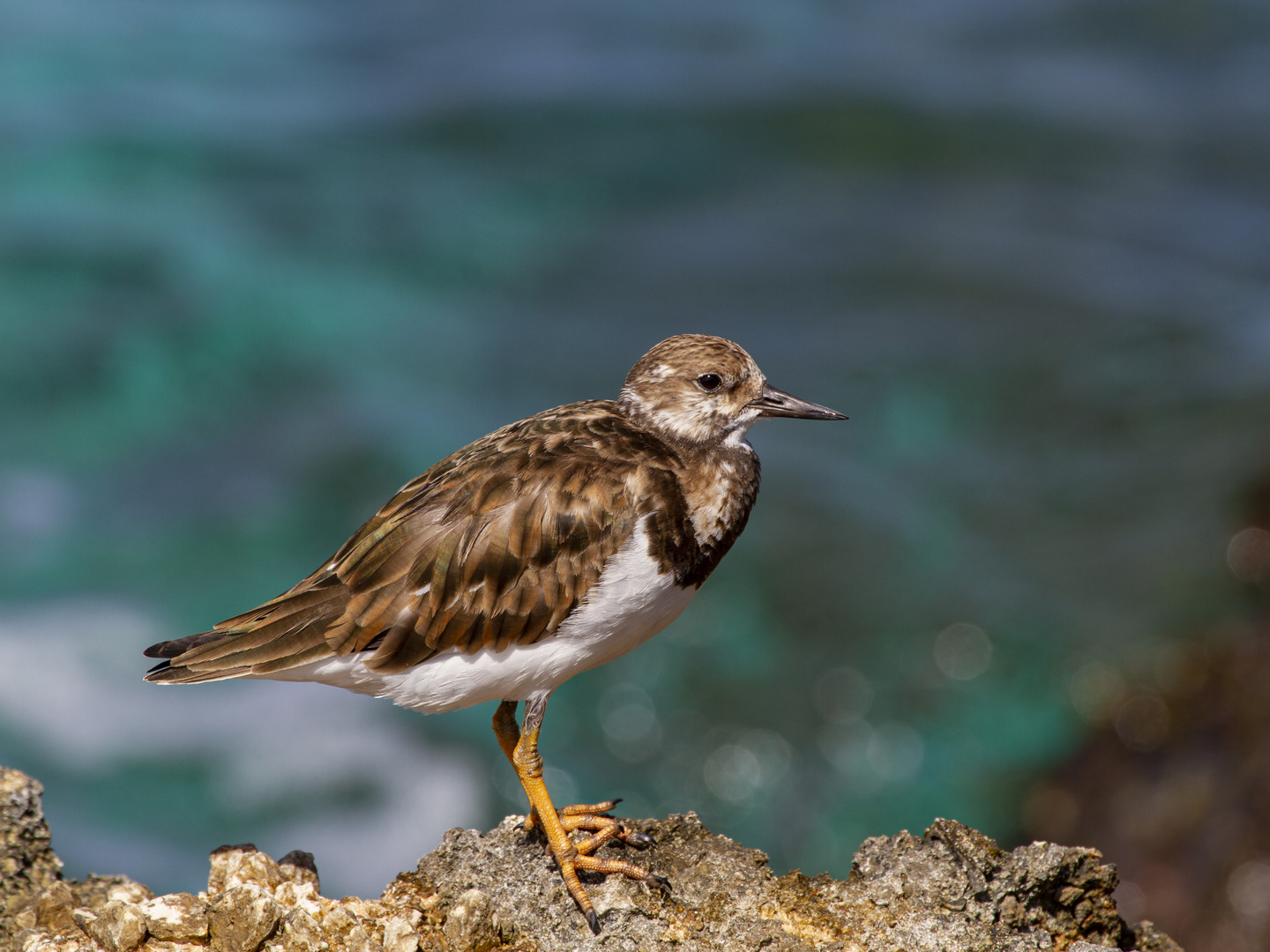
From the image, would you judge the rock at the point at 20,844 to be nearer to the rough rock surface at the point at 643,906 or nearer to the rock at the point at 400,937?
the rough rock surface at the point at 643,906

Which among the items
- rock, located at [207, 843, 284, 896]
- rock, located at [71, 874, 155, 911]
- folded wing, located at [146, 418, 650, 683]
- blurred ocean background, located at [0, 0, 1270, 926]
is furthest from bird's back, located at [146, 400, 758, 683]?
blurred ocean background, located at [0, 0, 1270, 926]

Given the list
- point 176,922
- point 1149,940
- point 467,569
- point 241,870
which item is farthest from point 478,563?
point 1149,940

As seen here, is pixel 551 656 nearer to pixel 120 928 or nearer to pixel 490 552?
pixel 490 552

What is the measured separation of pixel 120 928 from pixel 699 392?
9.64ft

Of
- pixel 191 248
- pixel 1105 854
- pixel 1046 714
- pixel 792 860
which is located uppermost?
pixel 191 248

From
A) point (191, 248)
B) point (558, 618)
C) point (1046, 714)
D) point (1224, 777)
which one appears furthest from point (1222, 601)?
point (191, 248)

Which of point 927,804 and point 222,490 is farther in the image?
point 222,490

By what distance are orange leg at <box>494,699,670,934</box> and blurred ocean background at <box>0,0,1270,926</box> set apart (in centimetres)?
541

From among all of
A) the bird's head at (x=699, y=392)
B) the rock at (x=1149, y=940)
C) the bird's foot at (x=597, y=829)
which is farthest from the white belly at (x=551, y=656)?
the rock at (x=1149, y=940)

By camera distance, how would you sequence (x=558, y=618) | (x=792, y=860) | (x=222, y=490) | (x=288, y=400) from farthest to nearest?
1. (x=288, y=400)
2. (x=222, y=490)
3. (x=792, y=860)
4. (x=558, y=618)

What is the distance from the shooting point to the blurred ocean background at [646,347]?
34.6ft

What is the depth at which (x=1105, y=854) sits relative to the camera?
27.0 feet

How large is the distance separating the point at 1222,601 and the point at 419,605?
8280 millimetres

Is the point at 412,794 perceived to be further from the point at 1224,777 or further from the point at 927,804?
the point at 1224,777
